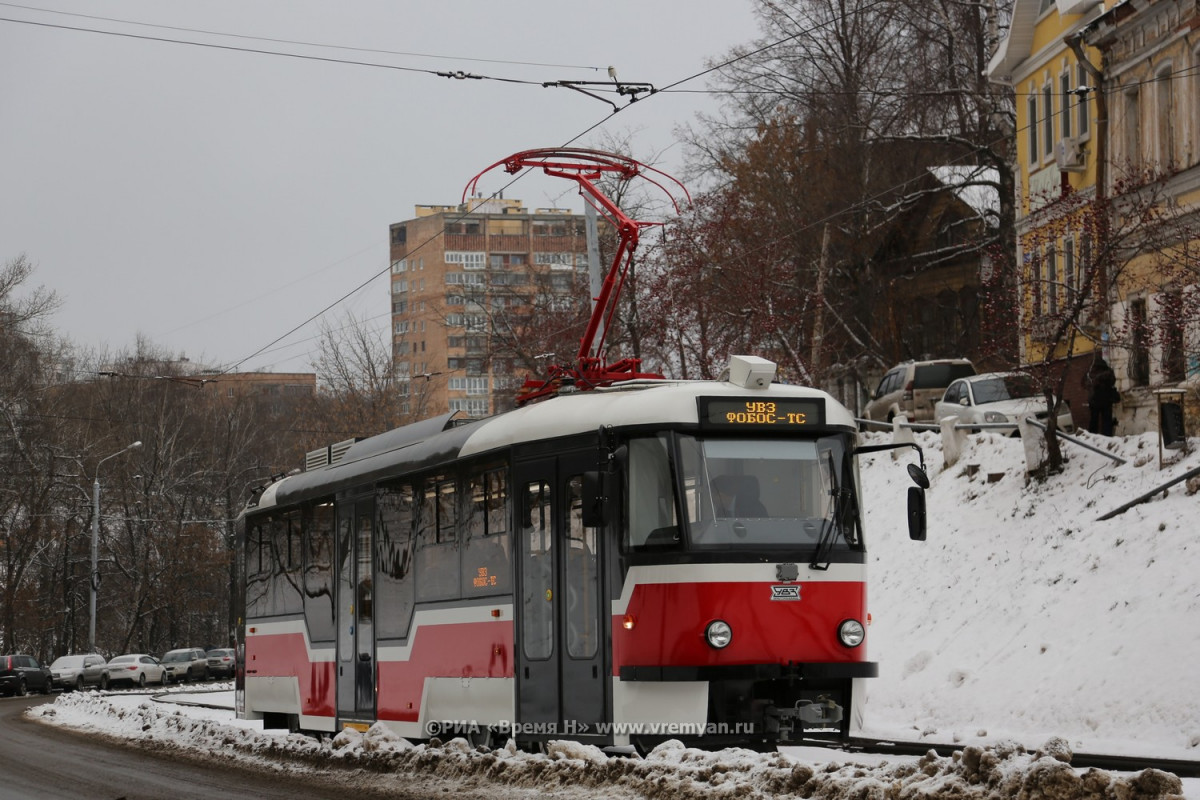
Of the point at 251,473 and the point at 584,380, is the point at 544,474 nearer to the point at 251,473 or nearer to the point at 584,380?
the point at 584,380

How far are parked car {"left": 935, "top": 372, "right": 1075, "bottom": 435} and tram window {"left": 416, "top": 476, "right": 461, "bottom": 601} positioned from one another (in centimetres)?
1442

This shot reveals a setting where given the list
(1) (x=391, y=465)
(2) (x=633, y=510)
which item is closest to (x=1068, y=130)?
(1) (x=391, y=465)

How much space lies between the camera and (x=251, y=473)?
248 feet

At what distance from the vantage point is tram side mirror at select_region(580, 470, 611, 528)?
12.3 m

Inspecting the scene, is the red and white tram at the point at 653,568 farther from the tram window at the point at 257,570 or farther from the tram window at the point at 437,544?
the tram window at the point at 257,570

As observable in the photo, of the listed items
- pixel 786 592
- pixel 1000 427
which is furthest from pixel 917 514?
pixel 1000 427

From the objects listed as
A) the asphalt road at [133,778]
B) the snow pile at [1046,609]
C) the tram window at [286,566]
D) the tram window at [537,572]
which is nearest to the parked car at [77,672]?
the asphalt road at [133,778]

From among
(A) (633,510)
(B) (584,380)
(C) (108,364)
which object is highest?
(C) (108,364)

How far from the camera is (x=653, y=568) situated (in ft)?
40.9

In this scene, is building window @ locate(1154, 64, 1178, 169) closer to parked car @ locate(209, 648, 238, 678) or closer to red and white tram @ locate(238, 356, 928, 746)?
red and white tram @ locate(238, 356, 928, 746)

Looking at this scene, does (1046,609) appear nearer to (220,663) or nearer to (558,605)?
(558,605)

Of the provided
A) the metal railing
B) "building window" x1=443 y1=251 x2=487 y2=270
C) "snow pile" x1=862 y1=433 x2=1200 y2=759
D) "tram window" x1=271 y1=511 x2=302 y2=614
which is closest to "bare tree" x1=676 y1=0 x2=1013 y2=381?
the metal railing

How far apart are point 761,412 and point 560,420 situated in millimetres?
1665

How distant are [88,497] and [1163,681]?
5271cm
